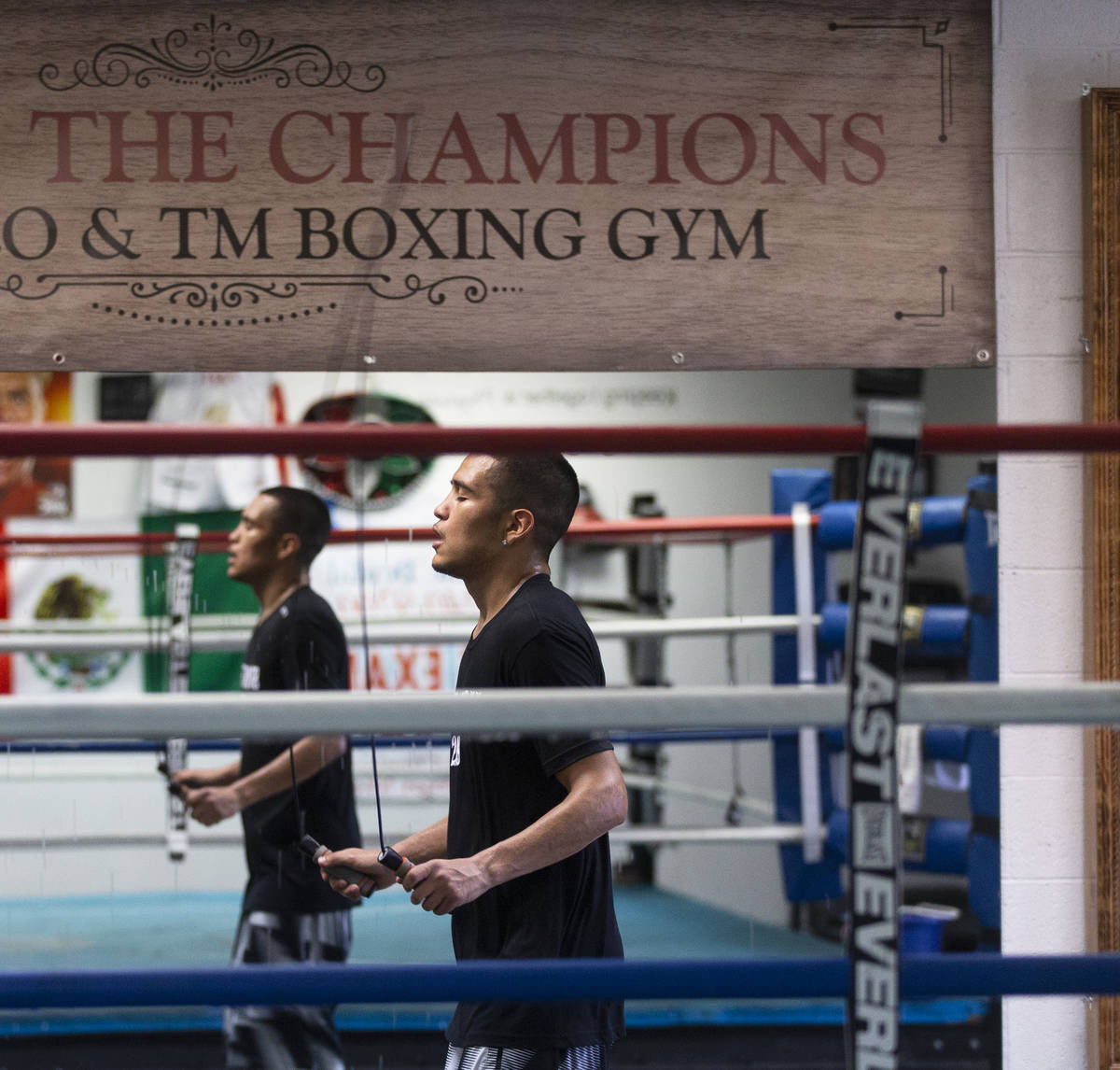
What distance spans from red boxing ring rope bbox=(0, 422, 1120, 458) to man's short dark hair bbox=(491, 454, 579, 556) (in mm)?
677

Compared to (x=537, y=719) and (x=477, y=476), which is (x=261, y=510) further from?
(x=537, y=719)

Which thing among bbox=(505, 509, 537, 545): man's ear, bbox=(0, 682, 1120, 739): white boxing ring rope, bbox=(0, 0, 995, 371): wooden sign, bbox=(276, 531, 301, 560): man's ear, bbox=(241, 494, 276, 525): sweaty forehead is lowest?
bbox=(0, 682, 1120, 739): white boxing ring rope

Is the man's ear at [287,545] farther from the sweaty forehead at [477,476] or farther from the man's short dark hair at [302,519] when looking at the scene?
the sweaty forehead at [477,476]

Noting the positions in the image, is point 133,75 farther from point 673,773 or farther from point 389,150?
point 673,773

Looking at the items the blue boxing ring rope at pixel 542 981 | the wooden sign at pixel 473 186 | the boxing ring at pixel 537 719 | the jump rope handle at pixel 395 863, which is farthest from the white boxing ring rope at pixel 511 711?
the wooden sign at pixel 473 186

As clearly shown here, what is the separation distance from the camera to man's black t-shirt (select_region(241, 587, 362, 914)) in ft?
8.20

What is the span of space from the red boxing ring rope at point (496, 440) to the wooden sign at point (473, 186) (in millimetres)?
1260

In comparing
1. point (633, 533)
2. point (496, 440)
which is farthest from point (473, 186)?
point (496, 440)

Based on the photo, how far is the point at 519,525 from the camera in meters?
1.88

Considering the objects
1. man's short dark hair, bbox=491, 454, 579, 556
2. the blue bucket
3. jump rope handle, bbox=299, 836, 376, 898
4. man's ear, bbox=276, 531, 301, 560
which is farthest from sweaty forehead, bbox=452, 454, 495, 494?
the blue bucket

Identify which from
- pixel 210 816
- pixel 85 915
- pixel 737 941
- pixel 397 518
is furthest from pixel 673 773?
pixel 210 816

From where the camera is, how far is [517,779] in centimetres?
174

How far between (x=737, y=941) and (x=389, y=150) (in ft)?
9.13

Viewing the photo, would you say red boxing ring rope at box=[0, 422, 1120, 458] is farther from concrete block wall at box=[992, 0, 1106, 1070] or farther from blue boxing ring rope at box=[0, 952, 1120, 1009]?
concrete block wall at box=[992, 0, 1106, 1070]
